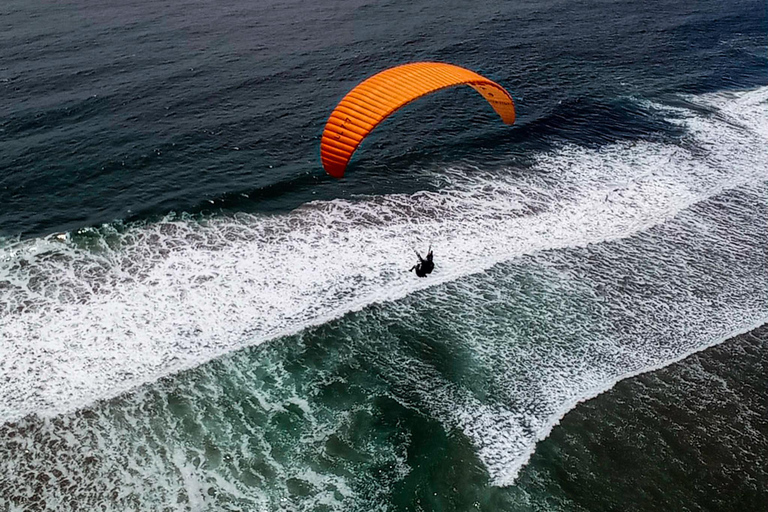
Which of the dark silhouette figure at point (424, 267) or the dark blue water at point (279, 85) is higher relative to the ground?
the dark blue water at point (279, 85)

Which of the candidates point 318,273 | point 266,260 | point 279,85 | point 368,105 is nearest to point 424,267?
point 318,273

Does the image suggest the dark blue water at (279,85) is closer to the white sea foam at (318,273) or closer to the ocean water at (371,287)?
the ocean water at (371,287)

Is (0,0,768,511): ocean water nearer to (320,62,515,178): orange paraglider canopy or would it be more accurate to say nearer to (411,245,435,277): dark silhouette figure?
(411,245,435,277): dark silhouette figure

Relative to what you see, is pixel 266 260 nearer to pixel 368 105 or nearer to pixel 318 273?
pixel 318 273

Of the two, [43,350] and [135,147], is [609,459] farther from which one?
[135,147]

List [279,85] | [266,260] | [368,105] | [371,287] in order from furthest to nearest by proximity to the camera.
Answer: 1. [279,85]
2. [266,260]
3. [371,287]
4. [368,105]

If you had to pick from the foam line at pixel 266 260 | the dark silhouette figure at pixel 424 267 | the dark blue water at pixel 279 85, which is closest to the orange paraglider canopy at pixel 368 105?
the dark silhouette figure at pixel 424 267
